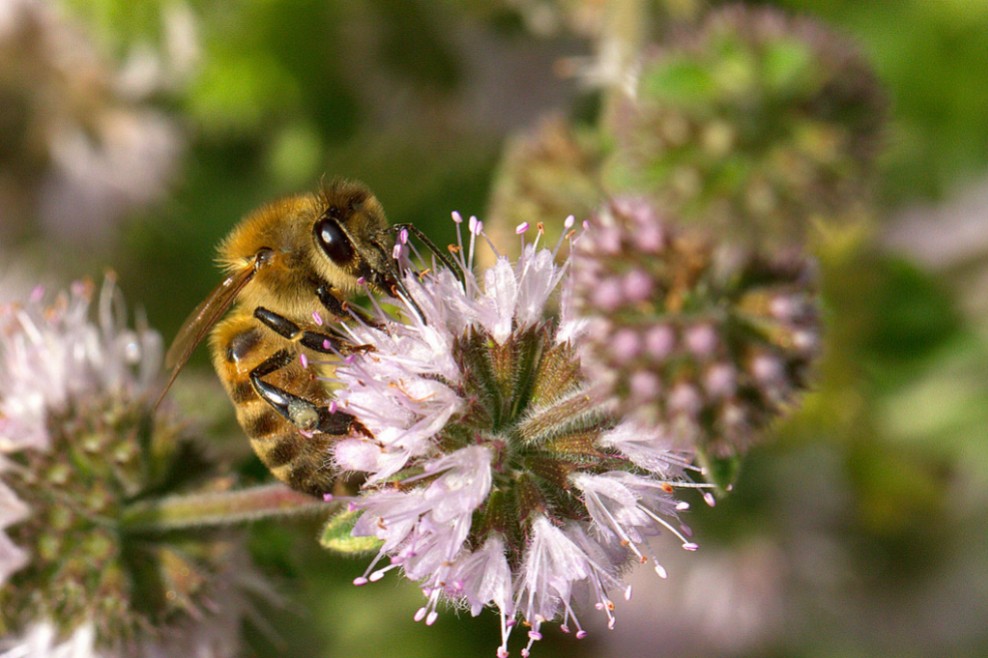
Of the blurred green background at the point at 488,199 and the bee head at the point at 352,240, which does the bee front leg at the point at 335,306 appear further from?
the blurred green background at the point at 488,199


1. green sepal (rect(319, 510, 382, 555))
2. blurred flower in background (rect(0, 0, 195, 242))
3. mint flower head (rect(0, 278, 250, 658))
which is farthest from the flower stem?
blurred flower in background (rect(0, 0, 195, 242))

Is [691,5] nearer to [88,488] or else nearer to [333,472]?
[333,472]

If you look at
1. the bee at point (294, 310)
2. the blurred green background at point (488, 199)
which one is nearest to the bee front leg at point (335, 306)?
the bee at point (294, 310)

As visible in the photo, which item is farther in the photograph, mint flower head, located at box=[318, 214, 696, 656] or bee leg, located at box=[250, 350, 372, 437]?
bee leg, located at box=[250, 350, 372, 437]

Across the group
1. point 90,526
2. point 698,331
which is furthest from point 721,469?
point 90,526

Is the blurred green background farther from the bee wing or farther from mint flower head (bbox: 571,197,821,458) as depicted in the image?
mint flower head (bbox: 571,197,821,458)

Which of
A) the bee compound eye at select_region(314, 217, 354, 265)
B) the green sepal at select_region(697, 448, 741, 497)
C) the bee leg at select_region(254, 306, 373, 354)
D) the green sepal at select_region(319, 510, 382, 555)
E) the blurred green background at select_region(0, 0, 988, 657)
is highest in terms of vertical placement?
the blurred green background at select_region(0, 0, 988, 657)
